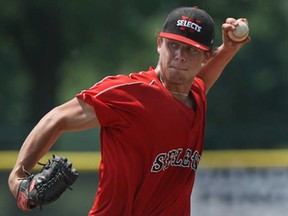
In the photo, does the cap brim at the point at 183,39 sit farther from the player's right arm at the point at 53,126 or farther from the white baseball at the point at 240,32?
the player's right arm at the point at 53,126

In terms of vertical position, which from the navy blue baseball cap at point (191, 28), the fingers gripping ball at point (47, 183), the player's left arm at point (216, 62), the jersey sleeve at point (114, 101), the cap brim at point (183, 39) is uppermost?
the navy blue baseball cap at point (191, 28)

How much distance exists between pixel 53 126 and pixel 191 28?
0.77 metres

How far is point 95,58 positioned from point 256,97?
74.3 inches

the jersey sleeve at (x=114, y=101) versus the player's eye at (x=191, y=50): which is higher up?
the player's eye at (x=191, y=50)

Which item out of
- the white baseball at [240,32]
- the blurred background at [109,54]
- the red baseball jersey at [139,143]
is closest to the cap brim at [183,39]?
the red baseball jersey at [139,143]

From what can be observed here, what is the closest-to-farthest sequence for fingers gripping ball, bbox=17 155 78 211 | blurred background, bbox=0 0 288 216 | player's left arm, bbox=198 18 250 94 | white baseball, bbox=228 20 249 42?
fingers gripping ball, bbox=17 155 78 211 < white baseball, bbox=228 20 249 42 < player's left arm, bbox=198 18 250 94 < blurred background, bbox=0 0 288 216

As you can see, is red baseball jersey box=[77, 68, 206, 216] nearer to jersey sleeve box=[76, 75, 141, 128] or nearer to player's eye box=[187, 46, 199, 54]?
jersey sleeve box=[76, 75, 141, 128]

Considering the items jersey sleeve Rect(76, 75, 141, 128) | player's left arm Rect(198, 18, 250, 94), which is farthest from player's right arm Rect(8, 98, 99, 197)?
player's left arm Rect(198, 18, 250, 94)

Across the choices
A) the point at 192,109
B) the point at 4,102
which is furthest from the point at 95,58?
the point at 192,109

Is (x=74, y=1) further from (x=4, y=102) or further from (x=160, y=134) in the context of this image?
(x=160, y=134)

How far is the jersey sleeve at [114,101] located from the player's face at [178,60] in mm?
186

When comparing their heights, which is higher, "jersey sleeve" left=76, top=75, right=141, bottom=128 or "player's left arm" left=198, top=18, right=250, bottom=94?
"player's left arm" left=198, top=18, right=250, bottom=94

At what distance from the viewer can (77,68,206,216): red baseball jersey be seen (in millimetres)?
3777

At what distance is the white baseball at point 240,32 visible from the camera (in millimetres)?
4254
